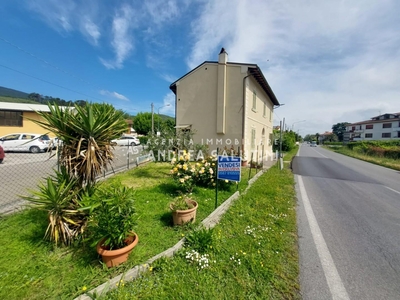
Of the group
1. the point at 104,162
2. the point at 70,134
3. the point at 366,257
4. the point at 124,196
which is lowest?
the point at 366,257

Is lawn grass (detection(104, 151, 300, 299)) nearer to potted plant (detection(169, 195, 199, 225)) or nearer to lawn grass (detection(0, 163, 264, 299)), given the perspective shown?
lawn grass (detection(0, 163, 264, 299))

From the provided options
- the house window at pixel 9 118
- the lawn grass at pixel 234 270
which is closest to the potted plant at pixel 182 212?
the lawn grass at pixel 234 270

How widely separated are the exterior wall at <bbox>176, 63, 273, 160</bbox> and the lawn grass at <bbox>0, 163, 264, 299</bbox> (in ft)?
26.4

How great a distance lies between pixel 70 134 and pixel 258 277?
3.60m

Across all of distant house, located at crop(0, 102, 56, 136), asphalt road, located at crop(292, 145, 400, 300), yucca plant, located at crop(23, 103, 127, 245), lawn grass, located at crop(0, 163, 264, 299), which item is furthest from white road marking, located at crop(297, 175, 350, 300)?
distant house, located at crop(0, 102, 56, 136)

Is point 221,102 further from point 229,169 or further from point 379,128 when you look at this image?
point 379,128

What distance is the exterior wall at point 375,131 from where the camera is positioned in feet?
165

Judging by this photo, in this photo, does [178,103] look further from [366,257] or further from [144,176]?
[366,257]

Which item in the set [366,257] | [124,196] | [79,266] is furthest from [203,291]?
[366,257]

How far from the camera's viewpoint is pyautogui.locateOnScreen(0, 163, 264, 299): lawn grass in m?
2.02

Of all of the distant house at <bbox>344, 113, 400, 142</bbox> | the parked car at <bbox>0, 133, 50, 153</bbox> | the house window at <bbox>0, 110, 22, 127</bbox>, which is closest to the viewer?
the parked car at <bbox>0, 133, 50, 153</bbox>

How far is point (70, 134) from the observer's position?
291 centimetres

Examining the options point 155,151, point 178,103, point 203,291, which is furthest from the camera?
point 178,103

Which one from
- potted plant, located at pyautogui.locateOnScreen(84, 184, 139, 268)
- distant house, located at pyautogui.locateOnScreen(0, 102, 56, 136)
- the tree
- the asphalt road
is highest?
the tree
